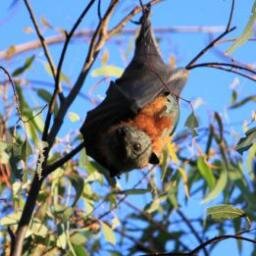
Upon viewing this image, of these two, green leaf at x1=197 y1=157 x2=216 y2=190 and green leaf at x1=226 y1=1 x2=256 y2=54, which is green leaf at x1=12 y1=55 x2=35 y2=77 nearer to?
green leaf at x1=197 y1=157 x2=216 y2=190

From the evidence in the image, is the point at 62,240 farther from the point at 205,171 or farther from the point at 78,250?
Answer: the point at 205,171

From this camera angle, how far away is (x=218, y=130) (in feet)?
11.2

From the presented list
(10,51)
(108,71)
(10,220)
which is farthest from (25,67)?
(10,220)

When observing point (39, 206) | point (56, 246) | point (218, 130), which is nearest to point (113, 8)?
point (56, 246)

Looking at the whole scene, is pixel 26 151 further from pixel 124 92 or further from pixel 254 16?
pixel 254 16

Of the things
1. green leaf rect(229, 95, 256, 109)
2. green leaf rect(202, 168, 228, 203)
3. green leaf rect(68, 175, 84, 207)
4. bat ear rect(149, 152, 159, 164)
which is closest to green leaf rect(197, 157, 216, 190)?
green leaf rect(202, 168, 228, 203)

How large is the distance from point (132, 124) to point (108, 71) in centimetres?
45

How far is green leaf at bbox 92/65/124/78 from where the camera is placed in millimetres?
2842

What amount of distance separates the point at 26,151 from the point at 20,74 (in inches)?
45.3

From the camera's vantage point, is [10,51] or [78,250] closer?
[78,250]

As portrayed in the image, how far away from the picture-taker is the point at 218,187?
3.21 m

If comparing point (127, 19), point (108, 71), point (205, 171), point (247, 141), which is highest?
point (108, 71)

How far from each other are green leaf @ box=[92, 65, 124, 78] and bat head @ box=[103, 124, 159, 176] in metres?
0.40

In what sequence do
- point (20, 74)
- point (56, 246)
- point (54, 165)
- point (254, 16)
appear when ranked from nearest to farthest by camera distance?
point (54, 165), point (254, 16), point (56, 246), point (20, 74)
